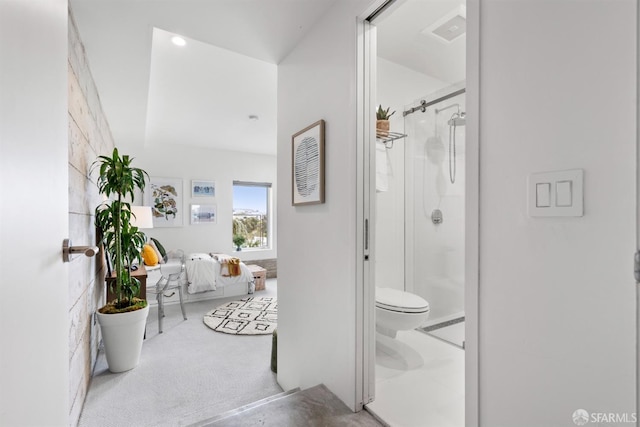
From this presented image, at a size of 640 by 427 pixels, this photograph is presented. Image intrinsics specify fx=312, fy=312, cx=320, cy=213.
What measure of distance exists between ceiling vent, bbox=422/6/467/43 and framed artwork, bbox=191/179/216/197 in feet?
14.4

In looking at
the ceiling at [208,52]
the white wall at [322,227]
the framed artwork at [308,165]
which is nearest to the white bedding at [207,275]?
the ceiling at [208,52]

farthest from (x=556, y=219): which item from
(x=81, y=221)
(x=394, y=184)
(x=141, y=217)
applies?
(x=141, y=217)

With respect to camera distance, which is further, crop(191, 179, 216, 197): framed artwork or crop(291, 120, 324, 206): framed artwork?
crop(191, 179, 216, 197): framed artwork

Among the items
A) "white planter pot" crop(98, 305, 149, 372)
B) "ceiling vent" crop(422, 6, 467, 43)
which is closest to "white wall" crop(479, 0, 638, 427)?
"ceiling vent" crop(422, 6, 467, 43)

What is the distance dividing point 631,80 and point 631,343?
0.57 meters

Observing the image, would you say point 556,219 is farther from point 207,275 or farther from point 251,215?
point 251,215

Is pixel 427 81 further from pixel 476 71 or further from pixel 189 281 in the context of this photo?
pixel 189 281

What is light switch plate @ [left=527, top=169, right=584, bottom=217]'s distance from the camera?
75cm

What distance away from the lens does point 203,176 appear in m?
5.55

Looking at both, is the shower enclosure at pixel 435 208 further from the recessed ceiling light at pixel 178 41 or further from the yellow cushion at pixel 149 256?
the yellow cushion at pixel 149 256

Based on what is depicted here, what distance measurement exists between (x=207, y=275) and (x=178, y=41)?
10.1 feet

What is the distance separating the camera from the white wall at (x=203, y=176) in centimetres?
515

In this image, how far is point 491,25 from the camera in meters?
0.94

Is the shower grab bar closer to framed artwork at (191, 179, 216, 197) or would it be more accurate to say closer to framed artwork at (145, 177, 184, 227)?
framed artwork at (191, 179, 216, 197)
